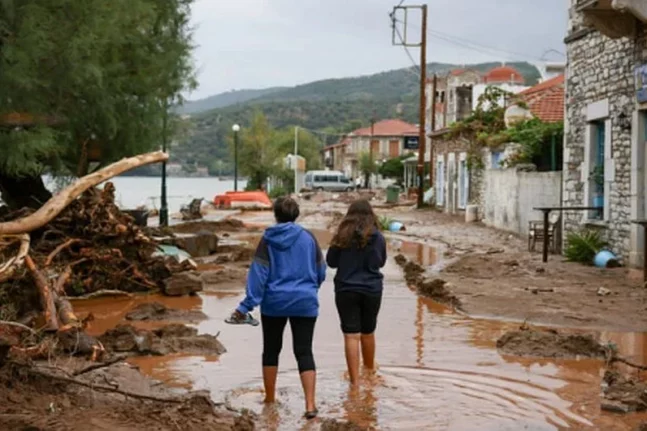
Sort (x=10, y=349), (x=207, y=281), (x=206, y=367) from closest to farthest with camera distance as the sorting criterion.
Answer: (x=10, y=349)
(x=206, y=367)
(x=207, y=281)

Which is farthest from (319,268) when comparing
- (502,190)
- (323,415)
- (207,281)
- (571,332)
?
(502,190)

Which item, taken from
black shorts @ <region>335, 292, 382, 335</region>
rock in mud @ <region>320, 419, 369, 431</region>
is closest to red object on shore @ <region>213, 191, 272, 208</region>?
black shorts @ <region>335, 292, 382, 335</region>

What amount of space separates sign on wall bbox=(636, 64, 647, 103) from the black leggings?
435 inches

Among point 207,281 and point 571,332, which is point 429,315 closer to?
point 571,332

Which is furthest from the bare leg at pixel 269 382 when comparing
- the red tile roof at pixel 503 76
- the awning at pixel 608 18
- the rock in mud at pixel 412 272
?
the red tile roof at pixel 503 76

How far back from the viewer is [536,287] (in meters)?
16.2

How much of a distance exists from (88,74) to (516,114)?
19.8m

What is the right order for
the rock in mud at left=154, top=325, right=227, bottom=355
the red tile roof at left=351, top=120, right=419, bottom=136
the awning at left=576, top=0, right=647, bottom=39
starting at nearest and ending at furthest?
the rock in mud at left=154, top=325, right=227, bottom=355
the awning at left=576, top=0, right=647, bottom=39
the red tile roof at left=351, top=120, right=419, bottom=136

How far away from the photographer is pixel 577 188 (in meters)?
21.0

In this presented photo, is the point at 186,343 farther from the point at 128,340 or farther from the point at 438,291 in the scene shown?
the point at 438,291

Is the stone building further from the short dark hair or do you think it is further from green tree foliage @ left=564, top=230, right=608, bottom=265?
the short dark hair

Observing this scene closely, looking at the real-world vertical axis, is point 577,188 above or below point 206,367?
above

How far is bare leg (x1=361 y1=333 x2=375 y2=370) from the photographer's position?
941cm

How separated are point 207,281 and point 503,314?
5.73m
